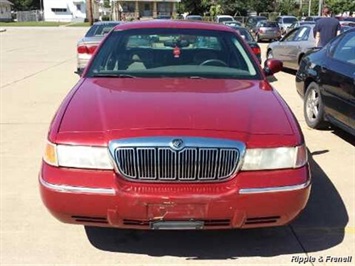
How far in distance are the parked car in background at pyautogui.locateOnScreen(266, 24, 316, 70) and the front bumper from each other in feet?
33.1

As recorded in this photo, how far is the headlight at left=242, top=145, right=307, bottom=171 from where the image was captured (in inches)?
124

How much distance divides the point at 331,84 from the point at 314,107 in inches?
35.3

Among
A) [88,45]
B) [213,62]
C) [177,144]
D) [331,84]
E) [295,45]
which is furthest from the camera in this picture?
[295,45]

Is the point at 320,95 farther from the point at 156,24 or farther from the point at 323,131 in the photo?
the point at 156,24

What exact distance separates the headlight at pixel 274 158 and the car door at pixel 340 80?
2.71 metres

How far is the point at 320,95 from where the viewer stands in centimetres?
684

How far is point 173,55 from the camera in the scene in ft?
15.7

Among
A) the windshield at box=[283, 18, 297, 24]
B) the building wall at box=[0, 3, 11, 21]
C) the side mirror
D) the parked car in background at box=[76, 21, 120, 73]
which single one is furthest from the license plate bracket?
the building wall at box=[0, 3, 11, 21]

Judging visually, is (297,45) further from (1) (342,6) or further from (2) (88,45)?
(1) (342,6)

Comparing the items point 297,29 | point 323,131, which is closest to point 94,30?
point 297,29

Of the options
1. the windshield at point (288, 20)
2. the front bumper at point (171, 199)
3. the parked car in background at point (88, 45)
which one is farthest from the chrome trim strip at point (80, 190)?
the windshield at point (288, 20)

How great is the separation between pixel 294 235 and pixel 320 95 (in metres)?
3.42

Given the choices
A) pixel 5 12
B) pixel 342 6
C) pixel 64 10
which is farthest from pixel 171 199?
pixel 5 12

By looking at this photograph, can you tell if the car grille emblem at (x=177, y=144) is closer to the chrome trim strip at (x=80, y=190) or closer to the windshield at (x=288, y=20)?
the chrome trim strip at (x=80, y=190)
